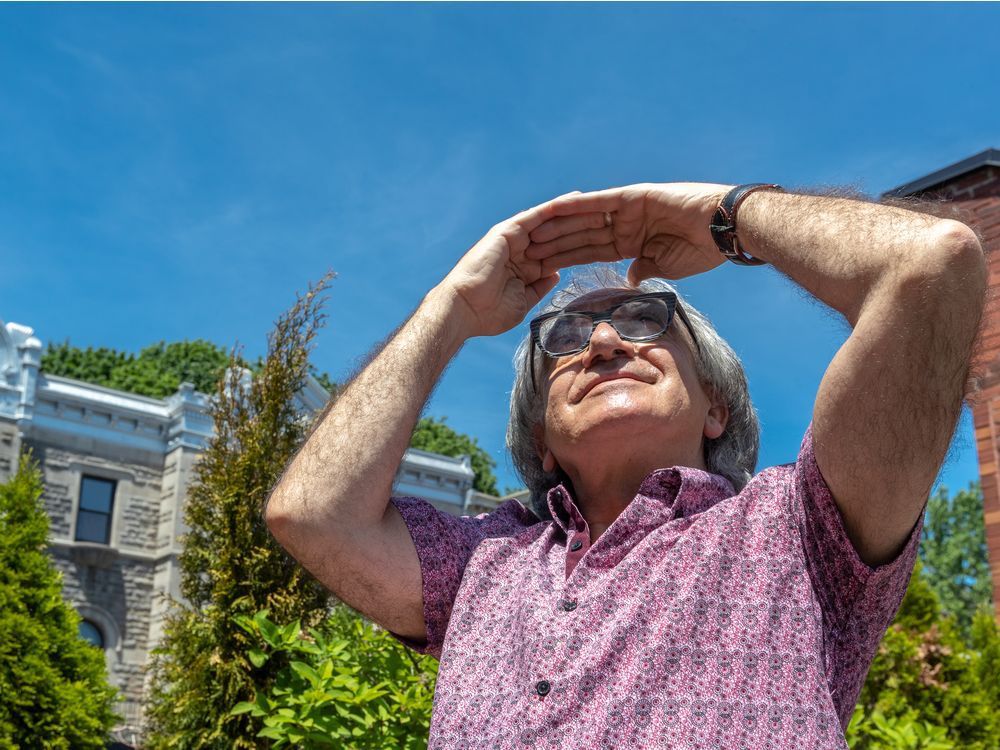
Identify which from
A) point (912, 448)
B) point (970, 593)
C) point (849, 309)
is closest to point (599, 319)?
point (849, 309)

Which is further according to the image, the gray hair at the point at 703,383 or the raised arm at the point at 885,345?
the gray hair at the point at 703,383

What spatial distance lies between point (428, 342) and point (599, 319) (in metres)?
0.46

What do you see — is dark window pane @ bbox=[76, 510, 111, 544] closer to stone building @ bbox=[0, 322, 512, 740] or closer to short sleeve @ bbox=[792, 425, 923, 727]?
stone building @ bbox=[0, 322, 512, 740]

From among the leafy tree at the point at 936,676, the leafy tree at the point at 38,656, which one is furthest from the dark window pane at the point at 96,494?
the leafy tree at the point at 936,676

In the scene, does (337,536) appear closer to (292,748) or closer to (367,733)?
(367,733)

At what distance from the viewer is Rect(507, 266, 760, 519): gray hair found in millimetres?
2777

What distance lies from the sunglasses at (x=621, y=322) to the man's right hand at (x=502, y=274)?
0.14 metres

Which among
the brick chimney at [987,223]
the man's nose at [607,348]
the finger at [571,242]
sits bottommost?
the man's nose at [607,348]

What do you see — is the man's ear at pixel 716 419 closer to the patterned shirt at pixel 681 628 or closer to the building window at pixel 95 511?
the patterned shirt at pixel 681 628

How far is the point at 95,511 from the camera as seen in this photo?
1823 centimetres

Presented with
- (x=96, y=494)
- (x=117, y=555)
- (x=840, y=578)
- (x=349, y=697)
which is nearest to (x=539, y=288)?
(x=840, y=578)

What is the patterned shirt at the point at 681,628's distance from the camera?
1.86 m

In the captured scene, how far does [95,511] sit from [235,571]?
1263 cm

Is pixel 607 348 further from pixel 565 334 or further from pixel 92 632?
pixel 92 632
